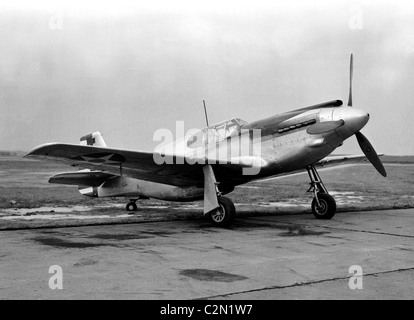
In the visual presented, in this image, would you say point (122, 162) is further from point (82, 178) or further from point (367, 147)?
point (367, 147)

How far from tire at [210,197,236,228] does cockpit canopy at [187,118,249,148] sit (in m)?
1.77

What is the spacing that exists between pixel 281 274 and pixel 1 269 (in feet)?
9.43

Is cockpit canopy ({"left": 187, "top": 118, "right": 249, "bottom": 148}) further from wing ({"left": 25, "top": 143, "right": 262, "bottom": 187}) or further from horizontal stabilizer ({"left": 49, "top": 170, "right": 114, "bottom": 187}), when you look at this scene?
horizontal stabilizer ({"left": 49, "top": 170, "right": 114, "bottom": 187})

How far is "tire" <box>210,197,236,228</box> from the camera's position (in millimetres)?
9164

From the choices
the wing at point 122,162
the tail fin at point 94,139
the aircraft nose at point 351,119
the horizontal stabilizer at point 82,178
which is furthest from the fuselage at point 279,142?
the tail fin at point 94,139

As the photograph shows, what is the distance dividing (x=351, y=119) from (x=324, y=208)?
86.7 inches

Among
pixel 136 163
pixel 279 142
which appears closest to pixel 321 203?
pixel 279 142

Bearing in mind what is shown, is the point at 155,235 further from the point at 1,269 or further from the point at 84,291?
the point at 84,291

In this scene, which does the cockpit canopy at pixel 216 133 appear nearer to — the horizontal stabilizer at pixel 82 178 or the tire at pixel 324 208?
the tire at pixel 324 208

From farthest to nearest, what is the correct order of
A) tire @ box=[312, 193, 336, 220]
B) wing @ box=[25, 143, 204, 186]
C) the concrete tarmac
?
tire @ box=[312, 193, 336, 220] → wing @ box=[25, 143, 204, 186] → the concrete tarmac

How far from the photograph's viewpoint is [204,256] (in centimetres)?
603

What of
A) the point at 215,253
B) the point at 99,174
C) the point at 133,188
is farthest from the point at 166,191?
the point at 215,253
